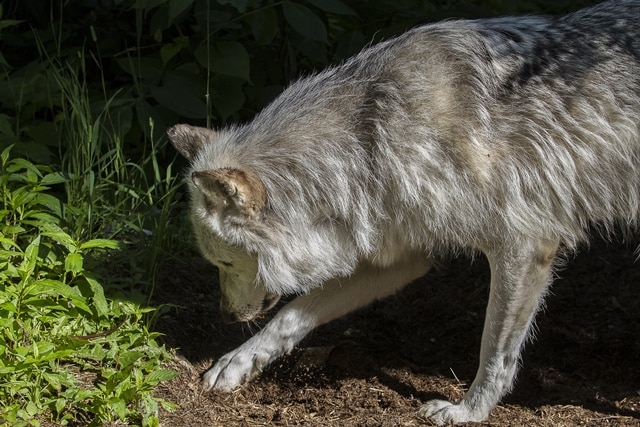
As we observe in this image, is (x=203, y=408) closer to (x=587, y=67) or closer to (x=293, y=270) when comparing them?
(x=293, y=270)

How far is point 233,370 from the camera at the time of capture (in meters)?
4.53

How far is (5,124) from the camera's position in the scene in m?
5.11

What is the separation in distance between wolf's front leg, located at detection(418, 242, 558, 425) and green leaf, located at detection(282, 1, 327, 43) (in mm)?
1775

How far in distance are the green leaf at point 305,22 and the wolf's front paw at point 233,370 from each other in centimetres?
180

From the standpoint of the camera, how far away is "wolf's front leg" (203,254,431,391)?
4543 millimetres

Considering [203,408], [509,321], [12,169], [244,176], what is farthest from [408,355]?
[12,169]

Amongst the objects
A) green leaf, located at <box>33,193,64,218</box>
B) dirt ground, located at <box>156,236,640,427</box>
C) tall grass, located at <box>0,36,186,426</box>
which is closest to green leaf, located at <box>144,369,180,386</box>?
tall grass, located at <box>0,36,186,426</box>

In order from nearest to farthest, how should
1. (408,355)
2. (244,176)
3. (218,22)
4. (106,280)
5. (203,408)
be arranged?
(244,176) < (203,408) < (106,280) < (408,355) < (218,22)

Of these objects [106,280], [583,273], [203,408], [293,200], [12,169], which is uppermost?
[12,169]

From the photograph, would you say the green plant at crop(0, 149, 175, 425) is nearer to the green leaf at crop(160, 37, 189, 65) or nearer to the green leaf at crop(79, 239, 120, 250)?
the green leaf at crop(79, 239, 120, 250)

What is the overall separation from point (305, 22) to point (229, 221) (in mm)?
1625

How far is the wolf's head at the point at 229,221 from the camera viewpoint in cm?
Answer: 386

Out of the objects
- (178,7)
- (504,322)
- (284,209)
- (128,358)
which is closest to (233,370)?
(128,358)

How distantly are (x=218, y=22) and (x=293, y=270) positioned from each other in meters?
1.99
